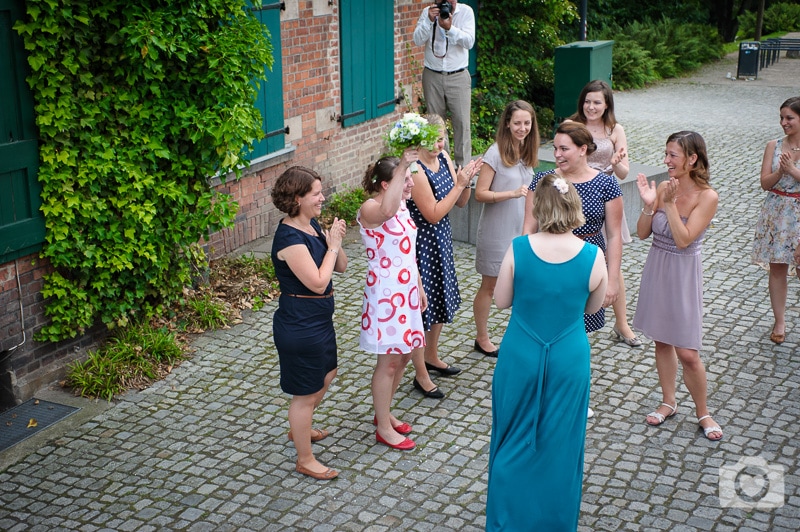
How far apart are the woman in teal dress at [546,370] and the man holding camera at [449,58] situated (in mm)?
6428

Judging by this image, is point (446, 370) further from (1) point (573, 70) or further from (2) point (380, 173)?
(1) point (573, 70)

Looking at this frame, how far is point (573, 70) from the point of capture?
13.0 m

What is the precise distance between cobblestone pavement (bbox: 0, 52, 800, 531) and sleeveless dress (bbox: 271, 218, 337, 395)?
65 centimetres

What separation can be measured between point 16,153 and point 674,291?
14.1 ft

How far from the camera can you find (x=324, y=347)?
535 centimetres

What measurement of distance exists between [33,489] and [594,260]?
3.38 meters

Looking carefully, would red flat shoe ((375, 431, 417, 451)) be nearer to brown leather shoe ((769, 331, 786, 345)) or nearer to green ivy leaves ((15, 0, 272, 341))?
green ivy leaves ((15, 0, 272, 341))

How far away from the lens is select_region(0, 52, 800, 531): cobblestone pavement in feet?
16.9

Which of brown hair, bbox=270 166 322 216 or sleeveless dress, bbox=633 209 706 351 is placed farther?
sleeveless dress, bbox=633 209 706 351

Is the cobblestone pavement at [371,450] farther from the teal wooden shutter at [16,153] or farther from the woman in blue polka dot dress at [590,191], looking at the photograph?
the teal wooden shutter at [16,153]

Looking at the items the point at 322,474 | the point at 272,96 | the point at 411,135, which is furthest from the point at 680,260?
the point at 272,96

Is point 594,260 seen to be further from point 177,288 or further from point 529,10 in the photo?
point 529,10

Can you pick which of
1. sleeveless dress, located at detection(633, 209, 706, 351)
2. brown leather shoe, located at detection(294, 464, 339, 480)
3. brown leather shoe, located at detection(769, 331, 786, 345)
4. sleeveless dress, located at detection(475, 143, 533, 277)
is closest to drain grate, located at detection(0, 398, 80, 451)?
brown leather shoe, located at detection(294, 464, 339, 480)

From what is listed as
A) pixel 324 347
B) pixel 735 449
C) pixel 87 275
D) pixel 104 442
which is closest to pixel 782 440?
pixel 735 449
